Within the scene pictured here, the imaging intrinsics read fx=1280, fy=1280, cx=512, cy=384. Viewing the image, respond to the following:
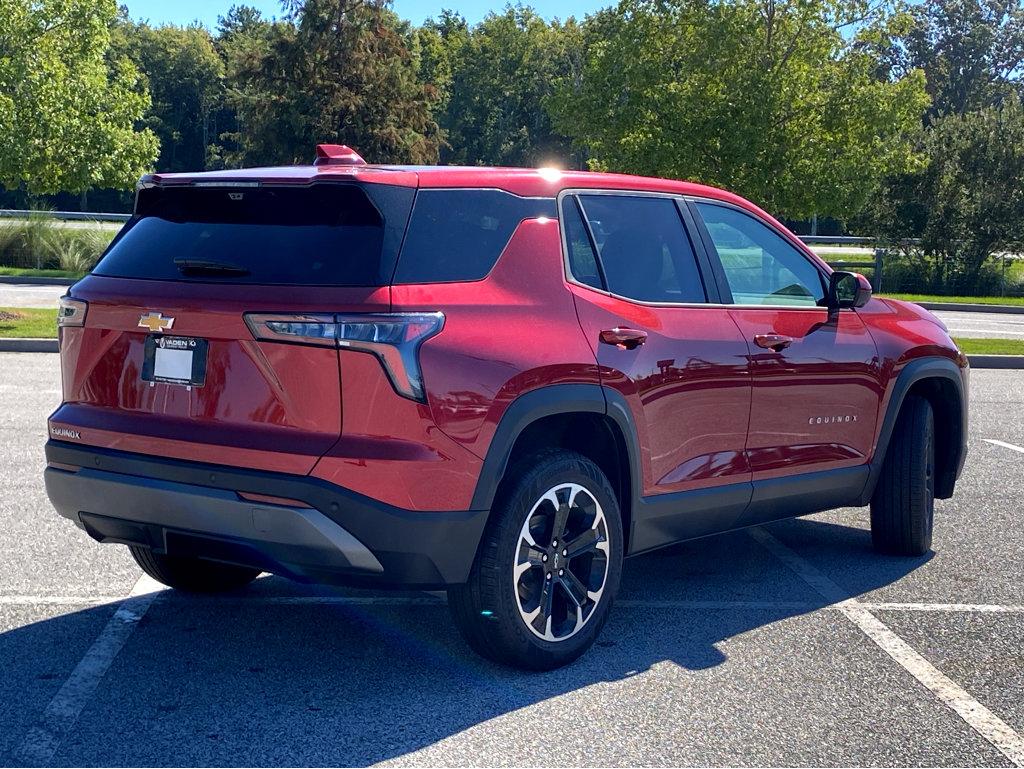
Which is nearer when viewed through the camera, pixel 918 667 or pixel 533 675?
pixel 533 675

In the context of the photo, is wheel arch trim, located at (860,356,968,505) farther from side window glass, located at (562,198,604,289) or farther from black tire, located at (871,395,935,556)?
side window glass, located at (562,198,604,289)

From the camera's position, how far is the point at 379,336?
402 cm

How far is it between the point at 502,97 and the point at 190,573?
296 feet

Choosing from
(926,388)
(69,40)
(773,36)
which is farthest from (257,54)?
(926,388)

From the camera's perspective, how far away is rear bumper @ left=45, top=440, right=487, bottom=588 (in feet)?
13.2

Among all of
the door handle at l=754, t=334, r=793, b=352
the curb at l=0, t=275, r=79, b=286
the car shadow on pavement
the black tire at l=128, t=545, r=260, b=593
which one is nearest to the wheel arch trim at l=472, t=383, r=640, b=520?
the car shadow on pavement

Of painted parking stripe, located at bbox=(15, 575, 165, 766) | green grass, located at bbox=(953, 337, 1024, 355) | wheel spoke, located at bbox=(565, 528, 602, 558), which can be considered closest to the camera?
painted parking stripe, located at bbox=(15, 575, 165, 766)

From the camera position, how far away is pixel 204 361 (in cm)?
422

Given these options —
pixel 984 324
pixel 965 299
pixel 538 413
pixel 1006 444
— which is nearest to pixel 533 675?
pixel 538 413

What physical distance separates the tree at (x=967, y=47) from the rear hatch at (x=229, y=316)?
10178cm

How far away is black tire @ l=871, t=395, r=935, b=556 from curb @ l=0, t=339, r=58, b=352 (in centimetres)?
1149

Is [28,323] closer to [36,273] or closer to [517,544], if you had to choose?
[36,273]

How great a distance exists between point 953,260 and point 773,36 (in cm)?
795

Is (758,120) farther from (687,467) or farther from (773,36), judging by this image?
(687,467)
